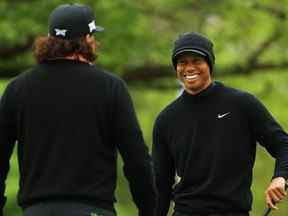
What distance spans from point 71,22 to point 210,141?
1.27 m

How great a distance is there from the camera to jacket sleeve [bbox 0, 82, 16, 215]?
5.80 metres

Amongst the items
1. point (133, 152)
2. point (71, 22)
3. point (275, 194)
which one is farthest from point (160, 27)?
point (133, 152)

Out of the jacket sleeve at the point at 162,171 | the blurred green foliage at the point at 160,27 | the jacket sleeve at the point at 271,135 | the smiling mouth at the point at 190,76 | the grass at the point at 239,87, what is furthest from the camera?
the grass at the point at 239,87

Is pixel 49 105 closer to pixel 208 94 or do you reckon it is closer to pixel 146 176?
pixel 146 176

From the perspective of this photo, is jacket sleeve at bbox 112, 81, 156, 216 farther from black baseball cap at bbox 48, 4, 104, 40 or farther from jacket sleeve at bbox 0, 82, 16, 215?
jacket sleeve at bbox 0, 82, 16, 215

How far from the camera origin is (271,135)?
666 cm

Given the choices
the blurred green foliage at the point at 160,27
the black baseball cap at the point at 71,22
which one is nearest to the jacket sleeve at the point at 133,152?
the black baseball cap at the point at 71,22

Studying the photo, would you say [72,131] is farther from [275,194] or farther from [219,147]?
[275,194]

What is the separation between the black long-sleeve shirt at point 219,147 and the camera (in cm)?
661

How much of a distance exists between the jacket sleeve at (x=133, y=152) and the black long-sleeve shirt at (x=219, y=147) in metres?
0.83

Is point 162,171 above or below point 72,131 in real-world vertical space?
below

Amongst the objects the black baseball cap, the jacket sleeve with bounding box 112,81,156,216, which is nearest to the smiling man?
the jacket sleeve with bounding box 112,81,156,216

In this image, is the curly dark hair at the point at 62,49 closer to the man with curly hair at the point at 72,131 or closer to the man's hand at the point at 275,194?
the man with curly hair at the point at 72,131

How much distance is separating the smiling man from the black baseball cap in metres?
1.08
